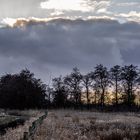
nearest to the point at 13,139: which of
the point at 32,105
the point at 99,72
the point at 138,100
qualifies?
the point at 32,105

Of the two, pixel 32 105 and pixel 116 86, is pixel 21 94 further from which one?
pixel 116 86

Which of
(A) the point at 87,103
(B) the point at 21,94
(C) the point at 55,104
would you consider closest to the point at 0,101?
(B) the point at 21,94

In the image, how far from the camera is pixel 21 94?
89.1 meters

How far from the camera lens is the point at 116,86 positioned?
103 metres

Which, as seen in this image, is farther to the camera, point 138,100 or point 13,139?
point 138,100

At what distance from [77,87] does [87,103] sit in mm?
6637

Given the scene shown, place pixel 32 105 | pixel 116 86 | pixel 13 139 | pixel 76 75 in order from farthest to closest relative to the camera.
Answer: pixel 76 75
pixel 116 86
pixel 32 105
pixel 13 139

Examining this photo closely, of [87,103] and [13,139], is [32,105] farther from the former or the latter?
[13,139]

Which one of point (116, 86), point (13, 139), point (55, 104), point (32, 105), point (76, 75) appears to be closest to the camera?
point (13, 139)

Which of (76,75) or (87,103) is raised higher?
(76,75)

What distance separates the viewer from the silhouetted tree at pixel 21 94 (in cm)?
8844

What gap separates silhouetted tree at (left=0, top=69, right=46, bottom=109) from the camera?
8844 cm

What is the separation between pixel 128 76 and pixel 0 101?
30703 mm

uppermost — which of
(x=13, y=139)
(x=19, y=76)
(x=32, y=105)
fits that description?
(x=19, y=76)
